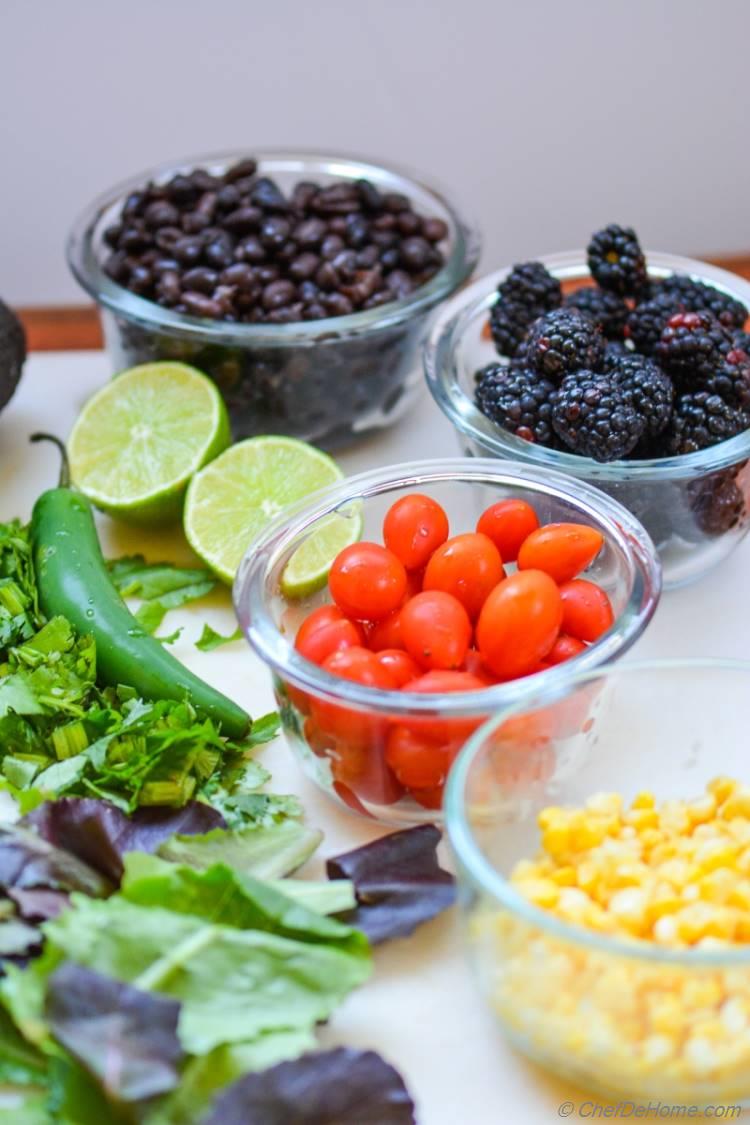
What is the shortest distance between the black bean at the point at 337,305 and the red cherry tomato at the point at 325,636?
21.4 inches

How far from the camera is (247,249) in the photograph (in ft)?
5.80

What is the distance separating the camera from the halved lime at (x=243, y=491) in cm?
157

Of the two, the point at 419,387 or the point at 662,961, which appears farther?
the point at 419,387

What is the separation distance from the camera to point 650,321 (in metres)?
1.56

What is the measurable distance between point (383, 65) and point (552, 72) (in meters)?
0.27

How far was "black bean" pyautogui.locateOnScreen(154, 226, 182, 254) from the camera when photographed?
1.80m

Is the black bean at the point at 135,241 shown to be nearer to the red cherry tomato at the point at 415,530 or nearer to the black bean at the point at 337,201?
the black bean at the point at 337,201

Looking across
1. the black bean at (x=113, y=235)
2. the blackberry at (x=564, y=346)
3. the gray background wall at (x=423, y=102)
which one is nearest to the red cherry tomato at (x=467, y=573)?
the blackberry at (x=564, y=346)

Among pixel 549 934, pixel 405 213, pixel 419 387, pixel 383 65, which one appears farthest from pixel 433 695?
pixel 383 65

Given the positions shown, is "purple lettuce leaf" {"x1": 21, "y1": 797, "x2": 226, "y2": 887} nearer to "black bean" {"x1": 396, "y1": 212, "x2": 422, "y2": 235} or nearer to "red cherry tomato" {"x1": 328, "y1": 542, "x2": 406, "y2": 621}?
"red cherry tomato" {"x1": 328, "y1": 542, "x2": 406, "y2": 621}

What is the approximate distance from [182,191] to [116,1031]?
1.24m

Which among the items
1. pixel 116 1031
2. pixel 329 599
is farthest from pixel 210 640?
pixel 116 1031

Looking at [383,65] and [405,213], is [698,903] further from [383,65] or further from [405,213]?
[383,65]

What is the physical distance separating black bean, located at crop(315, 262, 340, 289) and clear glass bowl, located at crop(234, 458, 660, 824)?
0.39 meters
